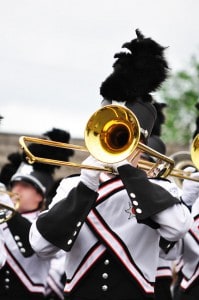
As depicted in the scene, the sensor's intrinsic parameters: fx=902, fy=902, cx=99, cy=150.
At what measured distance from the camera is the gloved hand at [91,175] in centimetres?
454

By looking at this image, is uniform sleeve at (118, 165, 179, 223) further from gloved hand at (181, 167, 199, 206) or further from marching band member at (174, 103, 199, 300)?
gloved hand at (181, 167, 199, 206)

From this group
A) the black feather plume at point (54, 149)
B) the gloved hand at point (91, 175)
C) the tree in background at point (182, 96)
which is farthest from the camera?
the tree in background at point (182, 96)

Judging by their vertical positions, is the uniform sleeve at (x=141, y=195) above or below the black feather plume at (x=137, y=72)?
below

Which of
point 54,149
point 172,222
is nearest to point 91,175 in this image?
point 172,222

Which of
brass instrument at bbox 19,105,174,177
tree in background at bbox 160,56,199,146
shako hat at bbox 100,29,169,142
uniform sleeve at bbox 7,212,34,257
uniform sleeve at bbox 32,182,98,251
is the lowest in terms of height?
tree in background at bbox 160,56,199,146

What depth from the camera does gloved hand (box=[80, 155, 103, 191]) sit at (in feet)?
14.9

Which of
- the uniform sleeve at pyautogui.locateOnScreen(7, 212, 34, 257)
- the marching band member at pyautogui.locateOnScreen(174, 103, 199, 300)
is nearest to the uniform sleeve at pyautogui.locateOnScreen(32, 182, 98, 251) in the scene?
the marching band member at pyautogui.locateOnScreen(174, 103, 199, 300)

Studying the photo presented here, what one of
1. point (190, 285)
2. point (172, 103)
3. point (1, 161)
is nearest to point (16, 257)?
point (190, 285)

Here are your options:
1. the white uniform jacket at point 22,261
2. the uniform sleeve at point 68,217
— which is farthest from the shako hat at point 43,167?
the uniform sleeve at point 68,217

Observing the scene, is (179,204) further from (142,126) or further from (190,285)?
(190,285)

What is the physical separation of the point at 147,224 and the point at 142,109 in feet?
2.20

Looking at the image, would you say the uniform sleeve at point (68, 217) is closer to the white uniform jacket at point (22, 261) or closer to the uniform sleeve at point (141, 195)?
the uniform sleeve at point (141, 195)

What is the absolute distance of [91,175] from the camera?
4559 mm

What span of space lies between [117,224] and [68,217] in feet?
0.91
